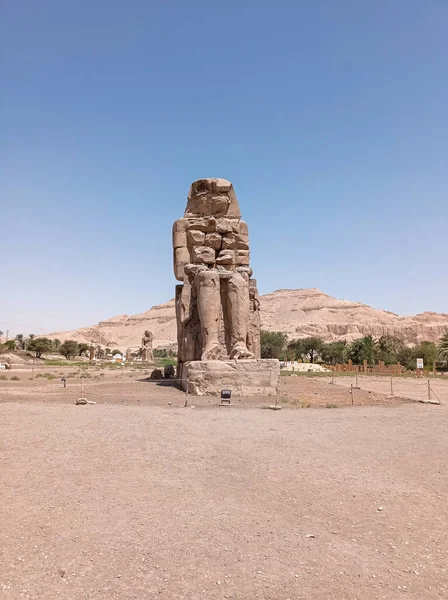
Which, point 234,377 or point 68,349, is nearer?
point 234,377

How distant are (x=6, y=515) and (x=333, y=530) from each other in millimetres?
2192

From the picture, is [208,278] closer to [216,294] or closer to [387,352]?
[216,294]

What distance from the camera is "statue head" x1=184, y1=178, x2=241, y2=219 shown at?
11508 millimetres

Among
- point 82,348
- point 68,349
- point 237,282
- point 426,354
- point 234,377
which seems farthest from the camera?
point 82,348

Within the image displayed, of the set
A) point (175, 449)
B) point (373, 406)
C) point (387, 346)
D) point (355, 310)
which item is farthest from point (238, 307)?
point (355, 310)

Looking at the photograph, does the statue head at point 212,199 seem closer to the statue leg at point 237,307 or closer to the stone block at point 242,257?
the stone block at point 242,257

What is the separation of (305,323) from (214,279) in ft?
355

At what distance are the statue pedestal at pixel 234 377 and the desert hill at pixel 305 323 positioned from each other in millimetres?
81616

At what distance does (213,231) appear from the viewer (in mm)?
11688

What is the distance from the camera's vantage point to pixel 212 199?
1155cm

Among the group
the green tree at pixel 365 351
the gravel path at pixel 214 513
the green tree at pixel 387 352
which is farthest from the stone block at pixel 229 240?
the green tree at pixel 387 352

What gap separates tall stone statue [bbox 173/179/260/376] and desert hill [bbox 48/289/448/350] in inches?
3141

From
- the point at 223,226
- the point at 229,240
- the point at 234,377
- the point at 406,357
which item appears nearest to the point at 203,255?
the point at 229,240

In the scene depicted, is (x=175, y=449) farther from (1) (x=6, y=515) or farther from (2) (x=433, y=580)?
(2) (x=433, y=580)
